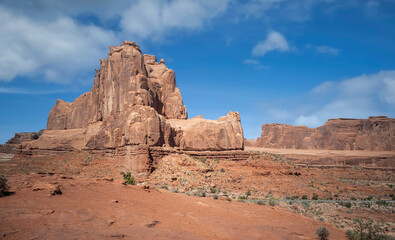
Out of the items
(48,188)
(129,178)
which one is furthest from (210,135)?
(48,188)

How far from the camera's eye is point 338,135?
107 metres

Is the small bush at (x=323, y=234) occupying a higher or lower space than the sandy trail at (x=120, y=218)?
lower

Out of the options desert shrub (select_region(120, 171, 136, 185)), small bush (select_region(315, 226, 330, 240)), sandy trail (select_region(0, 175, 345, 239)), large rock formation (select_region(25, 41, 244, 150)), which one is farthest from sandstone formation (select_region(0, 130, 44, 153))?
small bush (select_region(315, 226, 330, 240))

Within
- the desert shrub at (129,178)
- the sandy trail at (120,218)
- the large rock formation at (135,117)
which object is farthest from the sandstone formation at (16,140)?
the sandy trail at (120,218)

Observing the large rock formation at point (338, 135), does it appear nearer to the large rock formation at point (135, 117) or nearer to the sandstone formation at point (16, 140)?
the large rock formation at point (135, 117)

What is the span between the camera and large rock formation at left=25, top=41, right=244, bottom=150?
117ft

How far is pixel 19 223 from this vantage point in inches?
305

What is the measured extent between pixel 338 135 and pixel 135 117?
313ft

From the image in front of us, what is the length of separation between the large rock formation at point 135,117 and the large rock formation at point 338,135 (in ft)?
249

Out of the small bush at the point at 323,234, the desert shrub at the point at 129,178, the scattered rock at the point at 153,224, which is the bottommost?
the small bush at the point at 323,234

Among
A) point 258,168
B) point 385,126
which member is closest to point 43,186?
point 258,168

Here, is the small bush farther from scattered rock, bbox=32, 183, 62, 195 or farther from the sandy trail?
scattered rock, bbox=32, 183, 62, 195

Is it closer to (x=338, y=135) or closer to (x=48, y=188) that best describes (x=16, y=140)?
(x=48, y=188)

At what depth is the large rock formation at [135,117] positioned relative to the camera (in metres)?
35.5
